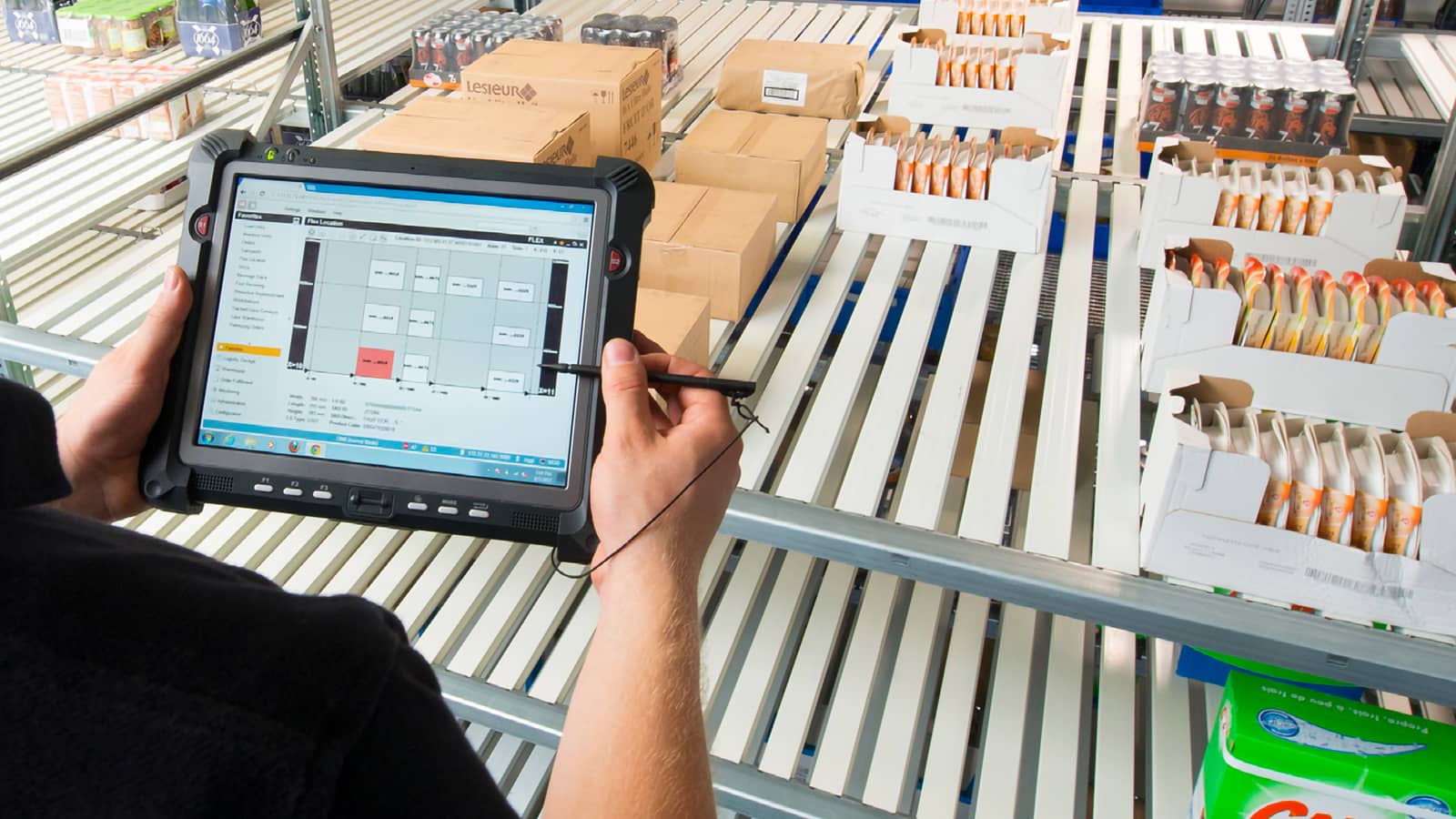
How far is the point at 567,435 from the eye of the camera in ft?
3.66

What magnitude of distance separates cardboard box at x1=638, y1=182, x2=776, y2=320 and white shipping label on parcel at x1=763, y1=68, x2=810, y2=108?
0.70 m

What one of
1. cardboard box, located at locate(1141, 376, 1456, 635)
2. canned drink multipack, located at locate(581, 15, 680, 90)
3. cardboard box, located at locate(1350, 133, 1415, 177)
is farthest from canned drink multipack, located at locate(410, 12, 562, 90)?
cardboard box, located at locate(1350, 133, 1415, 177)

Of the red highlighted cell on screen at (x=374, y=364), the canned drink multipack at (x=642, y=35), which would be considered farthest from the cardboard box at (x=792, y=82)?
the red highlighted cell on screen at (x=374, y=364)

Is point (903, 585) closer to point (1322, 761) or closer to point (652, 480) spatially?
point (1322, 761)

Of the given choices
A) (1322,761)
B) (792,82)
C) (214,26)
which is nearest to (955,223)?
(792,82)

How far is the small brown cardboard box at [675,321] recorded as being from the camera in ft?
5.17

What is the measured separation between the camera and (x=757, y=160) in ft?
6.84

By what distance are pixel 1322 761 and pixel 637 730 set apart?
91 cm

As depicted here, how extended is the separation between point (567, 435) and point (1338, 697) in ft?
3.41

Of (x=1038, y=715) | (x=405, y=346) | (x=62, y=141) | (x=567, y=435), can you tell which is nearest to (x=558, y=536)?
(x=567, y=435)

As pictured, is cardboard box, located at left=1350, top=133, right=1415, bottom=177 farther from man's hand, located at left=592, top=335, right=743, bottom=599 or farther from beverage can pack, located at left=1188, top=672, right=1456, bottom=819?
man's hand, located at left=592, top=335, right=743, bottom=599

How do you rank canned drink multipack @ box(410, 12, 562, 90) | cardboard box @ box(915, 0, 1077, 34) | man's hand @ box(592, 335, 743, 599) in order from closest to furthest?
man's hand @ box(592, 335, 743, 599)
canned drink multipack @ box(410, 12, 562, 90)
cardboard box @ box(915, 0, 1077, 34)

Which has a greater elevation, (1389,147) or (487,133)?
(487,133)

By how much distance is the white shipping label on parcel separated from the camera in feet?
8.25
